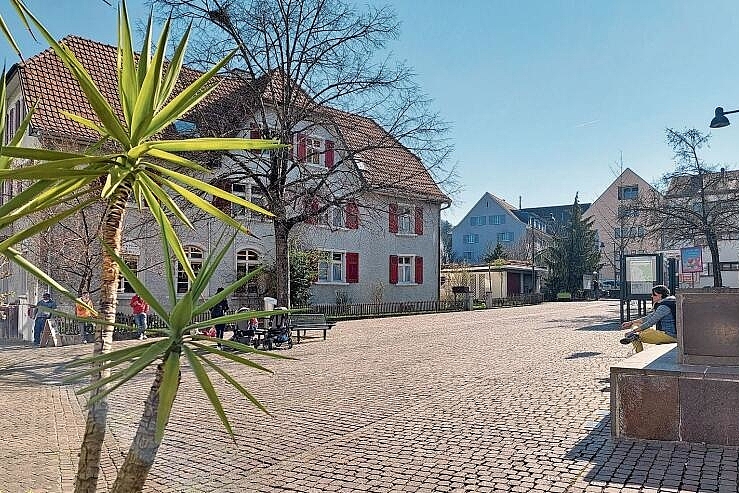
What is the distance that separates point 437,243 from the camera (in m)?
41.0

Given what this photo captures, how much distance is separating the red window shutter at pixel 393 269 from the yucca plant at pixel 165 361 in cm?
3517

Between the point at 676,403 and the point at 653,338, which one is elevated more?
the point at 653,338

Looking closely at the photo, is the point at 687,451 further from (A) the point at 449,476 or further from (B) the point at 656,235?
(B) the point at 656,235

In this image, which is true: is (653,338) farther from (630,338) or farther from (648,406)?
(648,406)

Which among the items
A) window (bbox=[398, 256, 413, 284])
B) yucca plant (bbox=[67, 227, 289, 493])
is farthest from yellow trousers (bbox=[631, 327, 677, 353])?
window (bbox=[398, 256, 413, 284])

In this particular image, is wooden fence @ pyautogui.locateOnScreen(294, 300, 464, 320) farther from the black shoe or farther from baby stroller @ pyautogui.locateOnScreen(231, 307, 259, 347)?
the black shoe

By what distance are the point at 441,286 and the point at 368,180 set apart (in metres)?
22.6

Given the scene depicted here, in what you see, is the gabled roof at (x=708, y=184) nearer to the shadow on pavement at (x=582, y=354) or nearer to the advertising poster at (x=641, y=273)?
the advertising poster at (x=641, y=273)

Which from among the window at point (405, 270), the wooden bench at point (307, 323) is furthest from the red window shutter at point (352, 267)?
the wooden bench at point (307, 323)

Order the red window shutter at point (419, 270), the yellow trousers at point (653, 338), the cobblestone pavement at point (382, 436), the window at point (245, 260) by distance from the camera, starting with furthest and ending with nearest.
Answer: the red window shutter at point (419, 270) < the window at point (245, 260) < the yellow trousers at point (653, 338) < the cobblestone pavement at point (382, 436)

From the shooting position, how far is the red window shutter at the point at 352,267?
1414 inches

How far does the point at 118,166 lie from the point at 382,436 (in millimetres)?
5451

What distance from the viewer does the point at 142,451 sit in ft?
8.93

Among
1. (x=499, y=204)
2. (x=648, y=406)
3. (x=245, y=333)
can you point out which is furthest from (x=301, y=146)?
(x=499, y=204)
